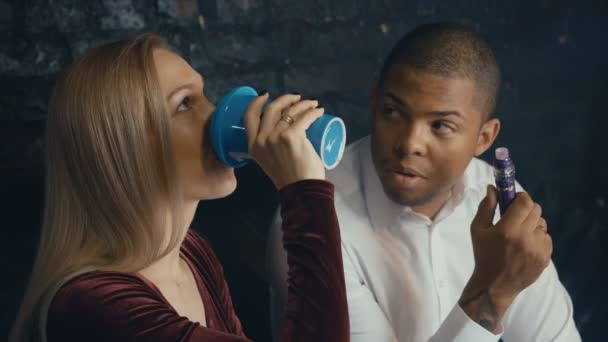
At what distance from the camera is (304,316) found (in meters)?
0.85

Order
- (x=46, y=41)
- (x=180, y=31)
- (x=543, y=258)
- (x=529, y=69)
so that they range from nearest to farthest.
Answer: (x=543, y=258)
(x=46, y=41)
(x=180, y=31)
(x=529, y=69)

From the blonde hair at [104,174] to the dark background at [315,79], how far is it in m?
0.37

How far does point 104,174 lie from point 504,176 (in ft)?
1.92

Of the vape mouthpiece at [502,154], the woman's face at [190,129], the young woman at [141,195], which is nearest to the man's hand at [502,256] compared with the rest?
the vape mouthpiece at [502,154]

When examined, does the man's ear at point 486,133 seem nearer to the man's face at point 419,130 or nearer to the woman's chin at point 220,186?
the man's face at point 419,130

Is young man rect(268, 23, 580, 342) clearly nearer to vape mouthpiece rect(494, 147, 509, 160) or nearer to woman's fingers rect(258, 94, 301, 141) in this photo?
vape mouthpiece rect(494, 147, 509, 160)

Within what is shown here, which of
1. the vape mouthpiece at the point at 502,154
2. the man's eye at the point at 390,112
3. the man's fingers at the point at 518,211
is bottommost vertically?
the man's fingers at the point at 518,211

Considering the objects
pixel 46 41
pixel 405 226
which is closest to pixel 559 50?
pixel 405 226

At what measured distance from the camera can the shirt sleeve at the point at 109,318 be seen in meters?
0.83

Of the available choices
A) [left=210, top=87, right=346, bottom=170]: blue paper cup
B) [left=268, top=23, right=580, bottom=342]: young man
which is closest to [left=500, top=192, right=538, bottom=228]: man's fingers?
[left=268, top=23, right=580, bottom=342]: young man

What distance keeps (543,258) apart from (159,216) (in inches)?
24.1

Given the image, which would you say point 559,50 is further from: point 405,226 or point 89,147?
point 89,147

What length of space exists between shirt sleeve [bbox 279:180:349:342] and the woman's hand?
0.02 m

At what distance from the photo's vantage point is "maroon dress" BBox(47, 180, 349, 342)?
32.9 inches
